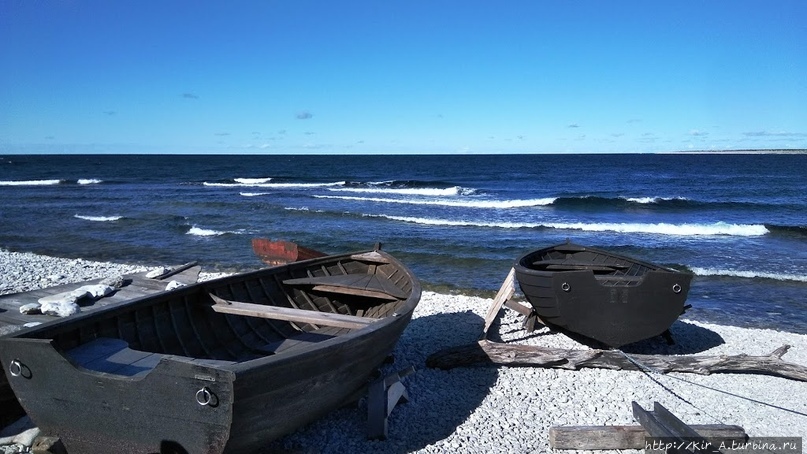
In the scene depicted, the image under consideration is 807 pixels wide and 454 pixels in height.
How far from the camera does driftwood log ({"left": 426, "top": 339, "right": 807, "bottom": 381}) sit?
7.14 meters

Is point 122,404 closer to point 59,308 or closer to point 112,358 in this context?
point 112,358

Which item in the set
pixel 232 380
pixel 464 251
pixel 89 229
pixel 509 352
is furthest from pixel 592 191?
pixel 232 380

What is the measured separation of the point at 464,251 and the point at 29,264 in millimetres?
12392

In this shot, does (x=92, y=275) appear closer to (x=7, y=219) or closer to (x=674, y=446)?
(x=674, y=446)

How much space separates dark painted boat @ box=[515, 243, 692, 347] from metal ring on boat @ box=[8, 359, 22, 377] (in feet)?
20.5

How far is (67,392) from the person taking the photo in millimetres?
3988

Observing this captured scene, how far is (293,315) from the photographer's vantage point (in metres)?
5.74

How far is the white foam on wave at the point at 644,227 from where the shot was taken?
71.5ft

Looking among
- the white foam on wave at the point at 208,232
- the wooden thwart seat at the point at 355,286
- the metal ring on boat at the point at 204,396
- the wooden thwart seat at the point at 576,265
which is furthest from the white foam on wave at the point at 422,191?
the metal ring on boat at the point at 204,396

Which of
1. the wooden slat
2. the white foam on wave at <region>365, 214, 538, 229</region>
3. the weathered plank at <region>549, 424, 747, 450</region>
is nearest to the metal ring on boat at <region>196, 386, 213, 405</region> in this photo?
the wooden slat

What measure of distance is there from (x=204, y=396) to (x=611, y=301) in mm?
5915

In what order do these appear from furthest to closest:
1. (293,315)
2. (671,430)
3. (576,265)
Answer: (576,265) → (293,315) → (671,430)

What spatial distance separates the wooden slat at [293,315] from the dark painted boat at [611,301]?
3.38 meters

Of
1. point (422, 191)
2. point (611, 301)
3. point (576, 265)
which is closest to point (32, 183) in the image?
point (422, 191)
